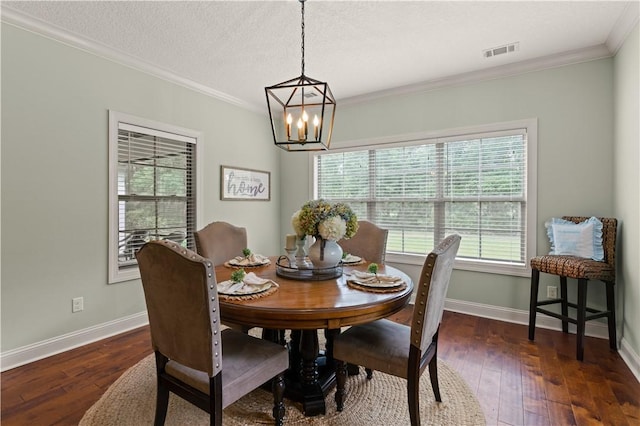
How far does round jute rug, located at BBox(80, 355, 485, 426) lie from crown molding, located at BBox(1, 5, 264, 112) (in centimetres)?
273

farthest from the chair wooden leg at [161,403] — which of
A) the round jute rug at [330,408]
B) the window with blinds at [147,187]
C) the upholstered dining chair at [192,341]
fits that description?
the window with blinds at [147,187]

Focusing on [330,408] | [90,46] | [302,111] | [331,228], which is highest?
[90,46]

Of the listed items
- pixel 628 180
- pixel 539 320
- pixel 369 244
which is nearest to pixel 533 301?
pixel 539 320

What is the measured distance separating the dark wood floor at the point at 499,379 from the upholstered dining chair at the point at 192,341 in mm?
923

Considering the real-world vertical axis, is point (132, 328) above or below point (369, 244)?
below

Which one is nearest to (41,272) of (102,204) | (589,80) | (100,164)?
(102,204)

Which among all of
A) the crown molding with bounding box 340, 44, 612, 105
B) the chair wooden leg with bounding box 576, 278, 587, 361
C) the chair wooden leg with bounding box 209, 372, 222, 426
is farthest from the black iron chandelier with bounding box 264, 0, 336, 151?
the chair wooden leg with bounding box 576, 278, 587, 361

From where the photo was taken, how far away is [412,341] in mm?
1594

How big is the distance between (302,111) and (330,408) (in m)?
1.75

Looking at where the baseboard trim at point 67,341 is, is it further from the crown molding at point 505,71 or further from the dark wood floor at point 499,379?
the crown molding at point 505,71

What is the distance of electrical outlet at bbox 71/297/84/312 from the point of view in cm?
280

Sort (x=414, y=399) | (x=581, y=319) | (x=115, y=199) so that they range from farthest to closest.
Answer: (x=115, y=199)
(x=581, y=319)
(x=414, y=399)

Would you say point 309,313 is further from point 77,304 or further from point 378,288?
point 77,304

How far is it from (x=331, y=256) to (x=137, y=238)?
226 cm
